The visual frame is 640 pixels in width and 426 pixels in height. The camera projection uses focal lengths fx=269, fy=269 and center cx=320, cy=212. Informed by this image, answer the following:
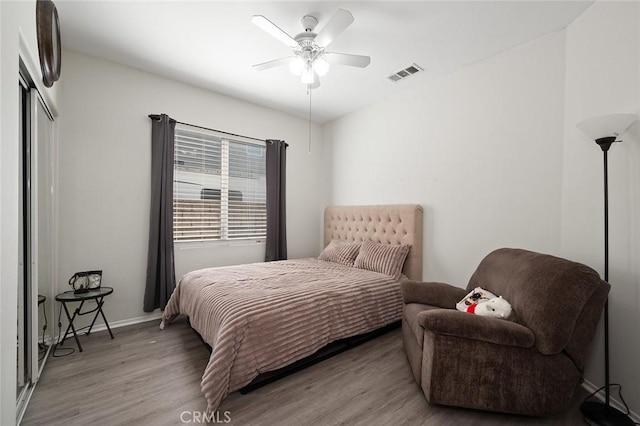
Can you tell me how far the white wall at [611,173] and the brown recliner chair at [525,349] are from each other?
1.22 feet

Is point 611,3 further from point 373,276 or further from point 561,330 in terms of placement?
point 373,276

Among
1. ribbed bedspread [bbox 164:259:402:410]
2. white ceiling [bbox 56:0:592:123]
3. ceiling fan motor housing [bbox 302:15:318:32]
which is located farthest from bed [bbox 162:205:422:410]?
ceiling fan motor housing [bbox 302:15:318:32]

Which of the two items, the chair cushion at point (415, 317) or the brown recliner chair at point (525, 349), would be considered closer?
the brown recliner chair at point (525, 349)

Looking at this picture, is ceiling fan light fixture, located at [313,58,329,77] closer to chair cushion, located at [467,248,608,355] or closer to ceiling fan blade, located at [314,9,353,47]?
ceiling fan blade, located at [314,9,353,47]

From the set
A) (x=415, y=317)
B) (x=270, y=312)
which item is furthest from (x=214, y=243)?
(x=415, y=317)

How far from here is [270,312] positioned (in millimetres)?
1926

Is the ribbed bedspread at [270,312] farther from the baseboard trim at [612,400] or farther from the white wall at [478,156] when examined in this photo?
the baseboard trim at [612,400]

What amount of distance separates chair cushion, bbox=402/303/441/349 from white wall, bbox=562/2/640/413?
1.16 m

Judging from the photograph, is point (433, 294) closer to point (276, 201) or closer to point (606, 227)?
point (606, 227)

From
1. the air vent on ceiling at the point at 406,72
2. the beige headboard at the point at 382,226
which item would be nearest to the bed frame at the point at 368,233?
the beige headboard at the point at 382,226

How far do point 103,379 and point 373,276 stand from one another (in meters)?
2.42

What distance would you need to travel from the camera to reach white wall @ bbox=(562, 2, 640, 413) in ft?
5.57

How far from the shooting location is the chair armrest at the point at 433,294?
7.48ft

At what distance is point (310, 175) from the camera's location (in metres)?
4.55
